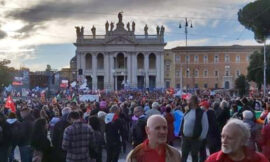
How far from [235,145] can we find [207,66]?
338ft

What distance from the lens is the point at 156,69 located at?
327 feet

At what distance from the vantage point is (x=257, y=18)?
169 feet

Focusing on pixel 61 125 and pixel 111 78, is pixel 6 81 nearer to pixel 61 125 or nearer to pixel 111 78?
pixel 111 78

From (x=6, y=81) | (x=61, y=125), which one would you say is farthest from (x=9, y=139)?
(x=6, y=81)

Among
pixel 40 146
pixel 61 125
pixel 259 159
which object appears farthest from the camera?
pixel 61 125

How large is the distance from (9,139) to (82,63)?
89639 millimetres

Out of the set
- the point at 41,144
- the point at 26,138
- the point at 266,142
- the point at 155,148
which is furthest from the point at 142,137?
the point at 155,148

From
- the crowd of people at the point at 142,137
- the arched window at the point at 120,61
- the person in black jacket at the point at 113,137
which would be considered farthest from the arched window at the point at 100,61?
the person in black jacket at the point at 113,137

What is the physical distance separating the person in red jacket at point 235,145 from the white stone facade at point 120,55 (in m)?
93.4

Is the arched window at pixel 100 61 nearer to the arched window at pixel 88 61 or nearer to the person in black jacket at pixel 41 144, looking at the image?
the arched window at pixel 88 61

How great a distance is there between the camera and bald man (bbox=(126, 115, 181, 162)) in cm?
461

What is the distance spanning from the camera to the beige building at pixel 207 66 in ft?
346

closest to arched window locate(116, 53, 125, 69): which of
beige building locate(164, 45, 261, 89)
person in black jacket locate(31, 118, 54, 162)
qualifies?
beige building locate(164, 45, 261, 89)

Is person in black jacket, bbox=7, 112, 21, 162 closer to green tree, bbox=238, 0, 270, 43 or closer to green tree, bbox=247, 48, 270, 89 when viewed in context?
green tree, bbox=238, 0, 270, 43
